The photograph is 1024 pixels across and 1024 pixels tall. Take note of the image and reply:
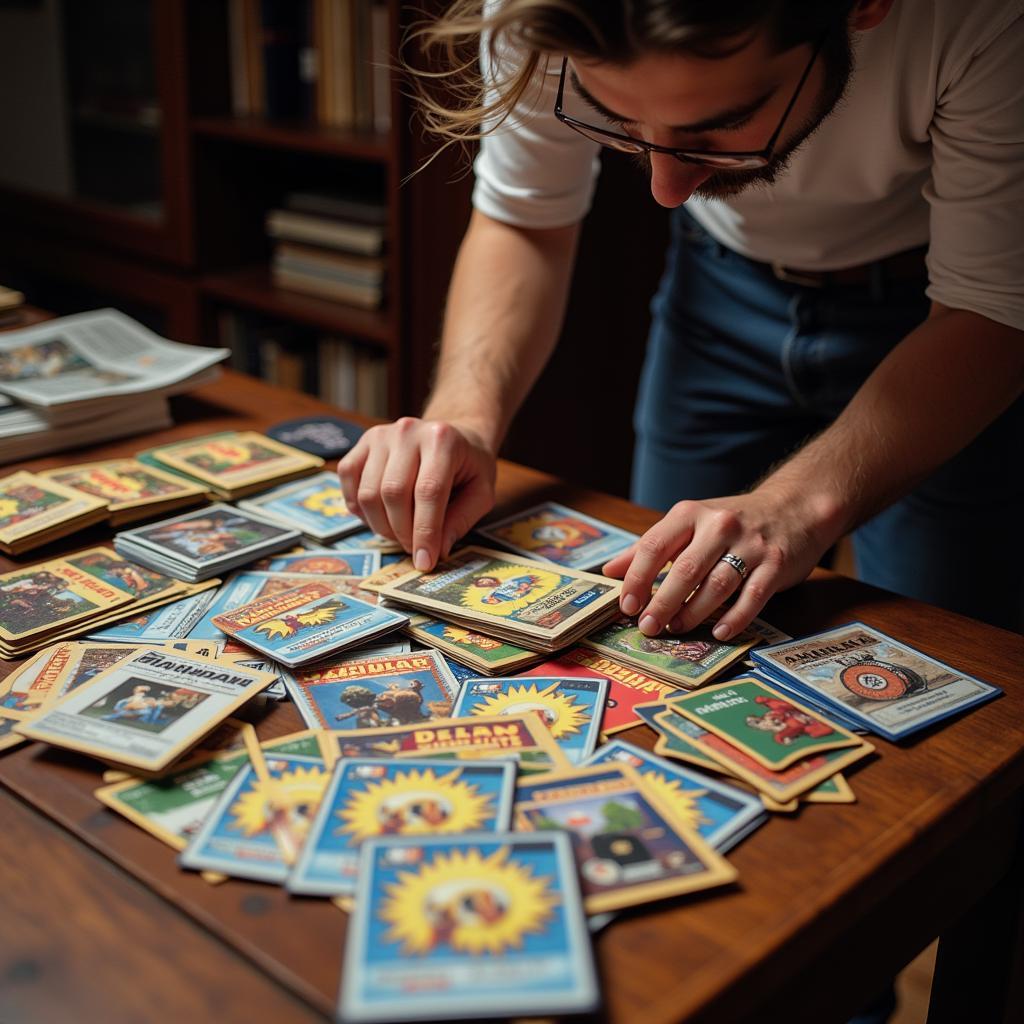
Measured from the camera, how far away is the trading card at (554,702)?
85 centimetres

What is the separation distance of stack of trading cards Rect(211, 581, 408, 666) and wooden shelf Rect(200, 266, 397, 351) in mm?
1487

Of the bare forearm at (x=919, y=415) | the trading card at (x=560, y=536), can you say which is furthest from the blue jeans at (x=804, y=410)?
the trading card at (x=560, y=536)

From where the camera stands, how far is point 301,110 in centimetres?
271

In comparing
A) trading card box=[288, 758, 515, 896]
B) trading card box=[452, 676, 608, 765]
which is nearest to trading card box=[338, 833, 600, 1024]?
trading card box=[288, 758, 515, 896]

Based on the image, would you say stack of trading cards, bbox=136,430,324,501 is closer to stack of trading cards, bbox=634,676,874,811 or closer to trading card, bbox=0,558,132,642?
trading card, bbox=0,558,132,642

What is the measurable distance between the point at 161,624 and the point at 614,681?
0.41 meters

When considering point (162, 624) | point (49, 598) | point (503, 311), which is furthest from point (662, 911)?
point (503, 311)

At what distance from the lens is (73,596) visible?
1.03m

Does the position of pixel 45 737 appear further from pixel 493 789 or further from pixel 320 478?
pixel 320 478

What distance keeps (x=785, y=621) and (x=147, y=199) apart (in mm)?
2367

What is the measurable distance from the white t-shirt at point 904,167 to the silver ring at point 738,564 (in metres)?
0.37

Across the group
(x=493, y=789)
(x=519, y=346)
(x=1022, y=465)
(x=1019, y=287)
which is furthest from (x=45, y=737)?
(x=1022, y=465)

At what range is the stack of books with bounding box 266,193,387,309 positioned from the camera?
248 centimetres

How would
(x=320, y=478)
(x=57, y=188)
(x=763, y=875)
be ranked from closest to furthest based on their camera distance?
(x=763, y=875), (x=320, y=478), (x=57, y=188)
